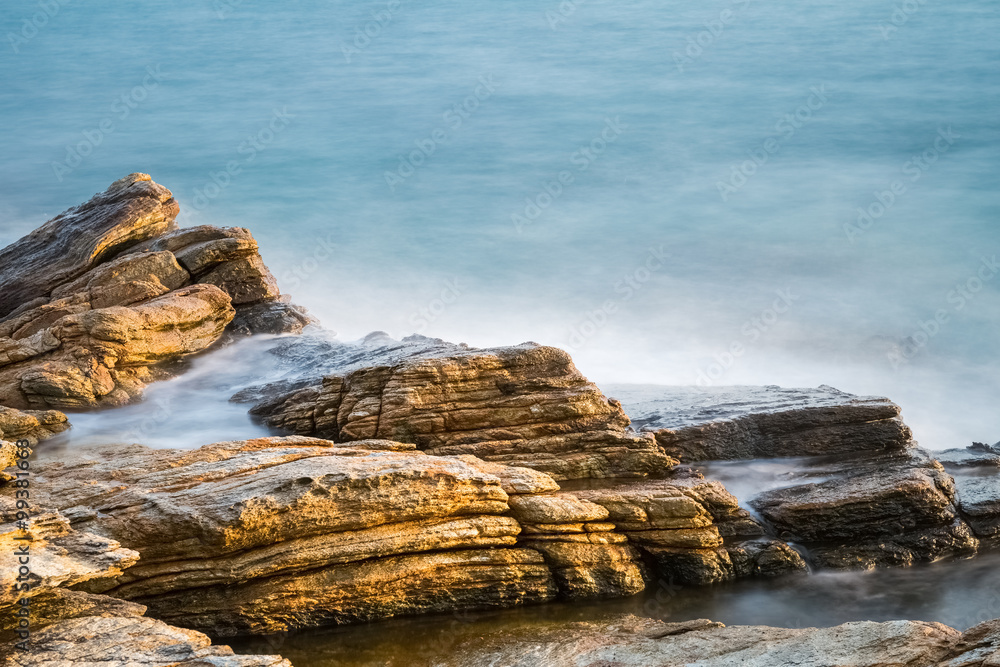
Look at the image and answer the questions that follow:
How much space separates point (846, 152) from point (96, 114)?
1348 inches

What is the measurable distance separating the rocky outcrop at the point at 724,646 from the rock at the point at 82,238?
12.9m

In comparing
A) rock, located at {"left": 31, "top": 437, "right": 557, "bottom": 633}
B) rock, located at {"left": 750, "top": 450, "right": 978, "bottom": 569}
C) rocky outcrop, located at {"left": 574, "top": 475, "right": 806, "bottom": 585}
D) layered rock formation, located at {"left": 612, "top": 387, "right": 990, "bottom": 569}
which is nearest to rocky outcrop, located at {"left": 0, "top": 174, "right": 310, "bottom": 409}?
rock, located at {"left": 31, "top": 437, "right": 557, "bottom": 633}

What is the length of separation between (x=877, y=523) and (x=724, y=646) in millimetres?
4744

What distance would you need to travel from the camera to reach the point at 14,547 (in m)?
9.02

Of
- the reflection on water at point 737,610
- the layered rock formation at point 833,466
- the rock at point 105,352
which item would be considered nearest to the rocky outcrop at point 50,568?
the reflection on water at point 737,610

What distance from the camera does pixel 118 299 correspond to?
17953mm

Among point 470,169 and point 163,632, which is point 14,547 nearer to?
point 163,632

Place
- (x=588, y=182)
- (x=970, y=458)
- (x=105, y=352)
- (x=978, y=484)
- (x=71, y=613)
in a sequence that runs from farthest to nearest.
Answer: (x=588, y=182)
(x=105, y=352)
(x=970, y=458)
(x=978, y=484)
(x=71, y=613)

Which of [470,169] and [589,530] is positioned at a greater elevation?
[470,169]

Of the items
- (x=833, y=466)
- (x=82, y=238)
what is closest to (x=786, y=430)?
(x=833, y=466)

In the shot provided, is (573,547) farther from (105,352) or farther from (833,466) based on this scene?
(105,352)

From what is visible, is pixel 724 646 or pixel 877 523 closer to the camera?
pixel 724 646

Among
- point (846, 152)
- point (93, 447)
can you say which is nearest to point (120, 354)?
point (93, 447)

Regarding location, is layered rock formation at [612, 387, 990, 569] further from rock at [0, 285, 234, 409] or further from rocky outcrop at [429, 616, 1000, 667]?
rock at [0, 285, 234, 409]
